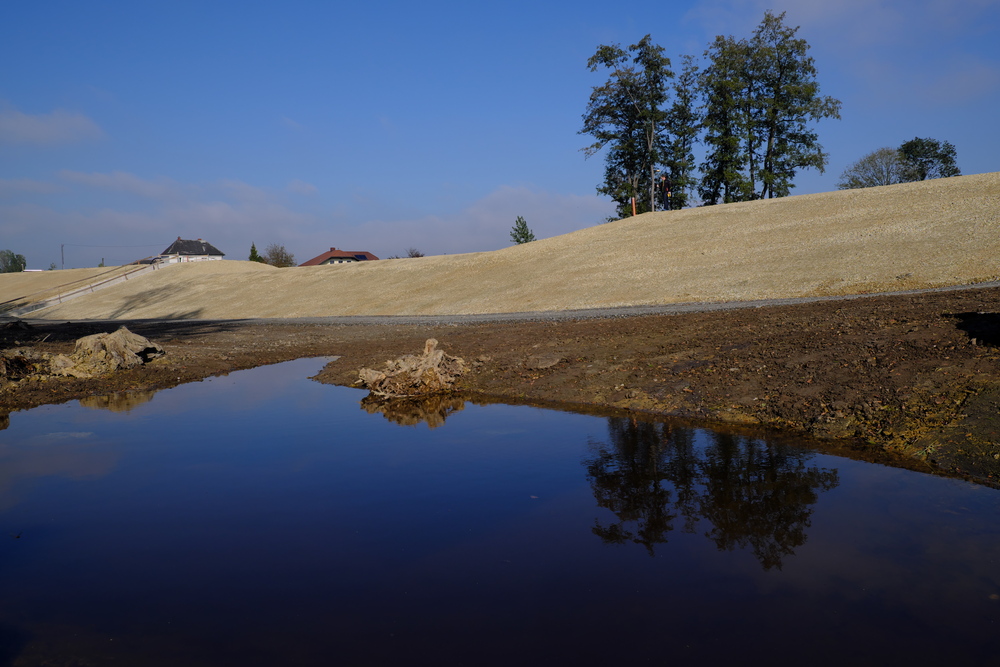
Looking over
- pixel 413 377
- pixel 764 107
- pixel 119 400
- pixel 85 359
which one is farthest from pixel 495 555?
pixel 764 107

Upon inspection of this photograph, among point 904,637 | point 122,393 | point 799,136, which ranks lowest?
point 904,637

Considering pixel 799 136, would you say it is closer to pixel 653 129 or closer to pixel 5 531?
pixel 653 129

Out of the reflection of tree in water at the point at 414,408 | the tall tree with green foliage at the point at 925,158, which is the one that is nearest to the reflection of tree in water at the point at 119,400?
the reflection of tree in water at the point at 414,408

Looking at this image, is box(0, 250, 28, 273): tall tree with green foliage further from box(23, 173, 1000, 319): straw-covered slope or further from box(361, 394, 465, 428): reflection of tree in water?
box(361, 394, 465, 428): reflection of tree in water

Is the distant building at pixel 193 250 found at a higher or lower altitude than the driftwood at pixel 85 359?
higher

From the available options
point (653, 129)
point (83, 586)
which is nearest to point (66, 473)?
point (83, 586)

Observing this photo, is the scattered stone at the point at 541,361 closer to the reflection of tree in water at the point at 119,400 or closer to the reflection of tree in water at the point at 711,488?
the reflection of tree in water at the point at 711,488

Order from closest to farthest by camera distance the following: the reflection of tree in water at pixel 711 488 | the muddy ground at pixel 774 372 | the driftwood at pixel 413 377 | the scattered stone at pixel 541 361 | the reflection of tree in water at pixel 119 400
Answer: the reflection of tree in water at pixel 711 488
the muddy ground at pixel 774 372
the reflection of tree in water at pixel 119 400
the driftwood at pixel 413 377
the scattered stone at pixel 541 361

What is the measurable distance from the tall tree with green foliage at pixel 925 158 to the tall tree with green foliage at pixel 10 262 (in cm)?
20613

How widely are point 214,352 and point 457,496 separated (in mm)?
18683

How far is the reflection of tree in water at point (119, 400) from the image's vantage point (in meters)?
15.7

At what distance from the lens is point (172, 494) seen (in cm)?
900

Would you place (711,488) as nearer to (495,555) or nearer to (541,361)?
(495,555)

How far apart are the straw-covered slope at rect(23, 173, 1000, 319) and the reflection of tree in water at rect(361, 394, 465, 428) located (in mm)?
19335
